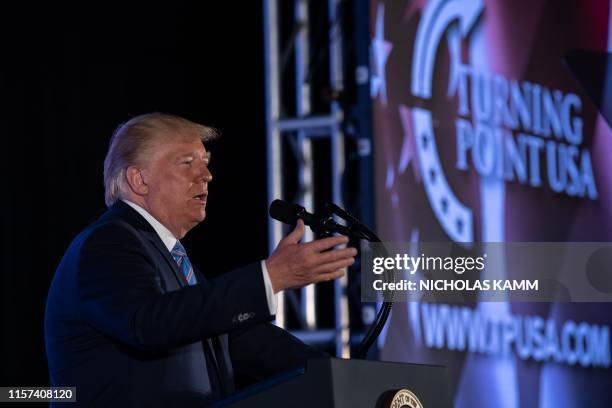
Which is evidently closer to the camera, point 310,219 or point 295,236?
point 295,236

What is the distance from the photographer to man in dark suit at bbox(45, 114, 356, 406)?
2.20 metres

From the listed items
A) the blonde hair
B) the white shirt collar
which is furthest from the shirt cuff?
the blonde hair

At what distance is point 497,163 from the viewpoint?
4547mm

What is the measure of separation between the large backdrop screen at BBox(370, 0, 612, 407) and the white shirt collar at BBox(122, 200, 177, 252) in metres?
1.61

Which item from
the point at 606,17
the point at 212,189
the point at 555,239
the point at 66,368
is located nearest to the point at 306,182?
the point at 212,189

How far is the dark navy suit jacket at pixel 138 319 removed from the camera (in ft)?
7.26

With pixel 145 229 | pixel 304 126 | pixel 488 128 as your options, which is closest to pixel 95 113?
pixel 304 126

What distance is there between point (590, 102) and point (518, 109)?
38 cm

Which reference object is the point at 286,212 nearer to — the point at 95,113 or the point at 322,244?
the point at 322,244

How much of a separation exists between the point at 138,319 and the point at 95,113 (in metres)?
3.21

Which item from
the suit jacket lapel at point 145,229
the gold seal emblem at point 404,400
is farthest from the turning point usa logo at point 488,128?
the gold seal emblem at point 404,400

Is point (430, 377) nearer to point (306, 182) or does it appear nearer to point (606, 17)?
point (306, 182)

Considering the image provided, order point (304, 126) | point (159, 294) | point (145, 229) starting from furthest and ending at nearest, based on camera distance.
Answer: point (304, 126)
point (145, 229)
point (159, 294)

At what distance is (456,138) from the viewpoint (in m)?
4.45
